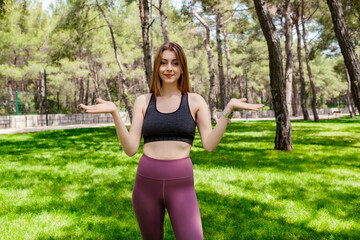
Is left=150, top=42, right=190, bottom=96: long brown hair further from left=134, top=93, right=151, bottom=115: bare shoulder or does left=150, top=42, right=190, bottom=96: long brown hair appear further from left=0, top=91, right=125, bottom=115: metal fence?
left=0, top=91, right=125, bottom=115: metal fence

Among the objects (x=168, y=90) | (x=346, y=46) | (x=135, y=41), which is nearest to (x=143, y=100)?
(x=168, y=90)

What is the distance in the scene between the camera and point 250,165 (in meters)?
7.64

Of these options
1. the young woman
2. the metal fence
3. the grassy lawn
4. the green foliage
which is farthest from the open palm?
the metal fence

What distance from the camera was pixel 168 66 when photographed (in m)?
2.12

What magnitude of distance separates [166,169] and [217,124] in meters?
0.44

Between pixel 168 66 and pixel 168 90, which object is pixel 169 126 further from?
pixel 168 66

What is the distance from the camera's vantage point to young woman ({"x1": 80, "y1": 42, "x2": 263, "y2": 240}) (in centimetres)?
194

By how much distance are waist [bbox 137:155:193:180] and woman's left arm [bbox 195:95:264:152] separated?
0.21 m

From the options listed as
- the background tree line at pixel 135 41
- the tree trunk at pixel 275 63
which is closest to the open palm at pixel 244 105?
the tree trunk at pixel 275 63

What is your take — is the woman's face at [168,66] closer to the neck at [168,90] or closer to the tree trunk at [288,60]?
the neck at [168,90]

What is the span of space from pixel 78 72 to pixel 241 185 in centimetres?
2710

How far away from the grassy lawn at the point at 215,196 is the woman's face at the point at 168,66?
2230mm

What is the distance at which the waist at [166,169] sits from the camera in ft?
6.37

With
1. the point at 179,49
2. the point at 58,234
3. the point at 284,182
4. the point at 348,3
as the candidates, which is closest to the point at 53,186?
the point at 58,234
